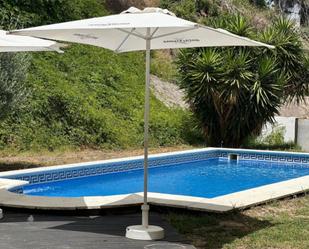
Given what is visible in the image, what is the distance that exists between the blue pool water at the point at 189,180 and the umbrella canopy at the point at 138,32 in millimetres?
3844

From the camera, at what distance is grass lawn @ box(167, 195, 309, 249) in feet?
20.1

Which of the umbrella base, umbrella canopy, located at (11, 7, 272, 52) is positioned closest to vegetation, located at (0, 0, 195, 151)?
umbrella canopy, located at (11, 7, 272, 52)

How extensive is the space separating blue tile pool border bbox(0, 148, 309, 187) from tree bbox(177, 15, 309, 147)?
1.69 meters

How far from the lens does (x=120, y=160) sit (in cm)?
1370

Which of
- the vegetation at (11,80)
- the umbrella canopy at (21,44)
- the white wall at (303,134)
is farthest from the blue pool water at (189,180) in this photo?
the umbrella canopy at (21,44)

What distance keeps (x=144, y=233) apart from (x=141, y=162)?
793 cm

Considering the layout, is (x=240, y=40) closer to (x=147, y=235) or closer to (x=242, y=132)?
(x=147, y=235)

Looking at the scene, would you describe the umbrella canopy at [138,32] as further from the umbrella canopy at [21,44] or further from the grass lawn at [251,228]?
the grass lawn at [251,228]

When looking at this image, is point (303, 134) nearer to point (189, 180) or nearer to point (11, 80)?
point (189, 180)

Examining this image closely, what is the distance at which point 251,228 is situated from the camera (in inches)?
273

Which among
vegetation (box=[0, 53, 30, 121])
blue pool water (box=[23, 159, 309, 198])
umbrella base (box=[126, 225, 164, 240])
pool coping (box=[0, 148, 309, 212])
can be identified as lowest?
blue pool water (box=[23, 159, 309, 198])

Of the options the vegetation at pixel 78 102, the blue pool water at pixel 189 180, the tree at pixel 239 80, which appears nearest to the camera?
the blue pool water at pixel 189 180

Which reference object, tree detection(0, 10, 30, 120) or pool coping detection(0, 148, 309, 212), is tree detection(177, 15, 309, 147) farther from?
pool coping detection(0, 148, 309, 212)

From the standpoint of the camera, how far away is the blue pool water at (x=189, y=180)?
38.0 ft
